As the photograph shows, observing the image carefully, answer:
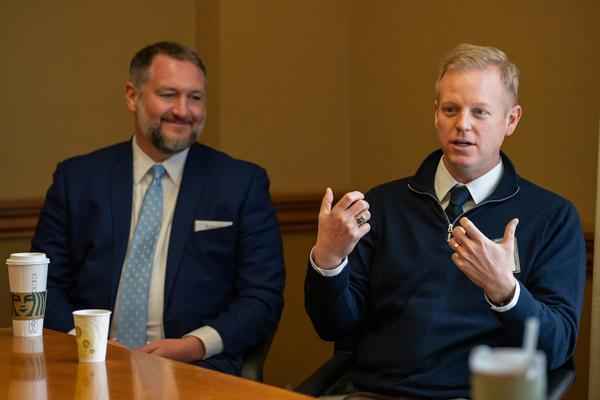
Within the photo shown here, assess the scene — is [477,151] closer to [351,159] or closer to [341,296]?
[341,296]

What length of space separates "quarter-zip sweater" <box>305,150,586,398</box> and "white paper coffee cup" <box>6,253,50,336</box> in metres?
0.72

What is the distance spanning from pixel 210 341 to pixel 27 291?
0.83m

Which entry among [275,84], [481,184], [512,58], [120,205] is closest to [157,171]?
[120,205]

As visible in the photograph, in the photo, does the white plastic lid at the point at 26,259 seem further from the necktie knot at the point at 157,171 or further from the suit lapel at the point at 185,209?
the necktie knot at the point at 157,171

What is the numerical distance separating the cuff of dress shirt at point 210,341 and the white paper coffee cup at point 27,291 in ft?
2.40

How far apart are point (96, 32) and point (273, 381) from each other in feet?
5.83

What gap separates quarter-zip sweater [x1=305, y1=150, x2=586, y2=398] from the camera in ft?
8.49

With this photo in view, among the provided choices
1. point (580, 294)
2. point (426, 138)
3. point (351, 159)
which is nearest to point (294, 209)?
point (351, 159)

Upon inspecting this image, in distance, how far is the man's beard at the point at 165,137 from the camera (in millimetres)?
3352

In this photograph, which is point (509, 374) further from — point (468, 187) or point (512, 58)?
point (512, 58)

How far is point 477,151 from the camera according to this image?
106 inches

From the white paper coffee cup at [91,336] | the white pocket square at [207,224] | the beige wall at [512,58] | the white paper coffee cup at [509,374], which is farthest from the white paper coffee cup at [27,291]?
the beige wall at [512,58]

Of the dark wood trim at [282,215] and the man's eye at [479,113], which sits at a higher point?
the man's eye at [479,113]

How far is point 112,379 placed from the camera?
2.03 meters
